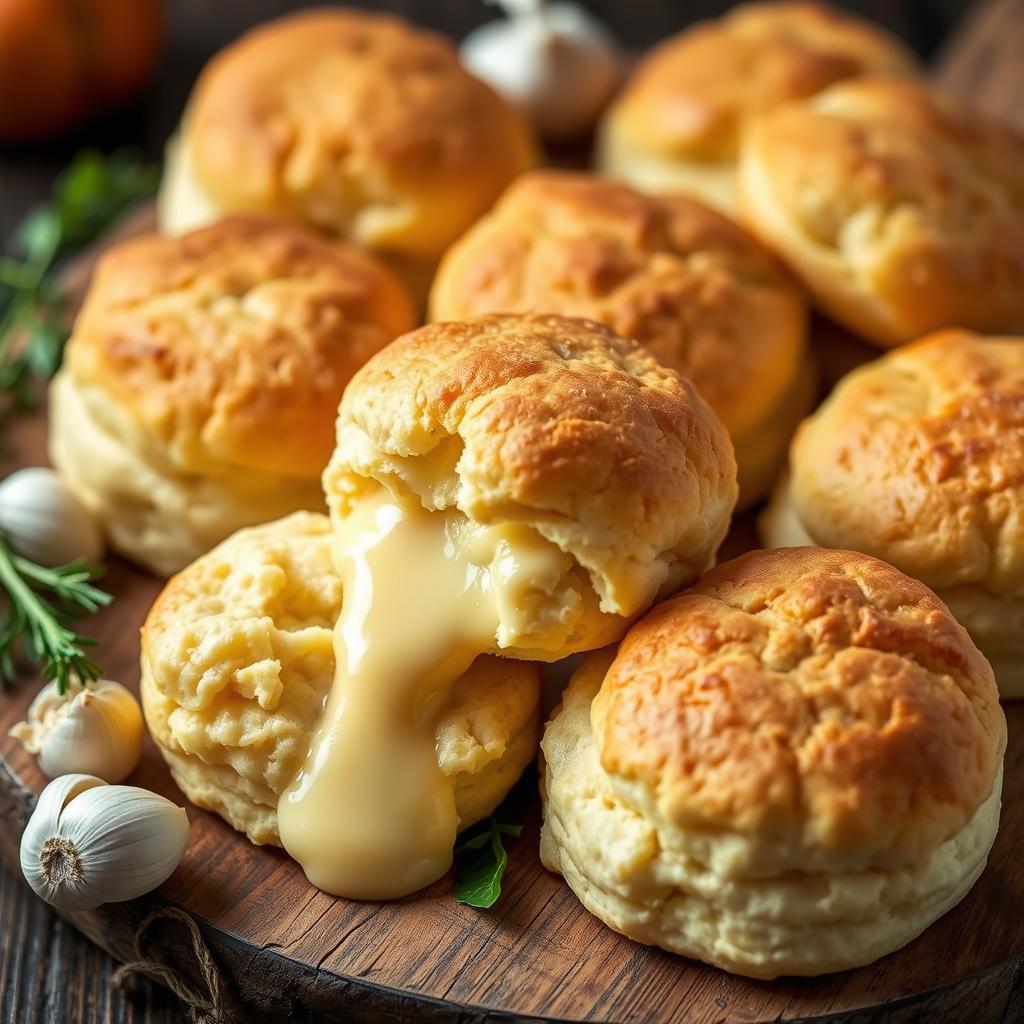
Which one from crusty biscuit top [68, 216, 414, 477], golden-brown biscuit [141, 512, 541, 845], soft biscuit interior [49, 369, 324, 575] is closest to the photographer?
golden-brown biscuit [141, 512, 541, 845]

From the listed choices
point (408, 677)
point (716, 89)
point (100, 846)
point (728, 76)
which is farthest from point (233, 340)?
point (728, 76)

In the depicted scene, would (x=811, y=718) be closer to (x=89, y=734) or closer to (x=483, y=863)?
(x=483, y=863)

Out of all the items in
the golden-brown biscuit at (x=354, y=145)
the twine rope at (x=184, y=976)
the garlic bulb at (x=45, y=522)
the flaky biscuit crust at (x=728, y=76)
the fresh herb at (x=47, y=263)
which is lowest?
the twine rope at (x=184, y=976)

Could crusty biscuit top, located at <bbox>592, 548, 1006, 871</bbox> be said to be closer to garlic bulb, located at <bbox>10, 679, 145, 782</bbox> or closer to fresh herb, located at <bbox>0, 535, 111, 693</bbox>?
garlic bulb, located at <bbox>10, 679, 145, 782</bbox>

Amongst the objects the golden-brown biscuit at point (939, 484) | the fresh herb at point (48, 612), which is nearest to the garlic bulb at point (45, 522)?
the fresh herb at point (48, 612)

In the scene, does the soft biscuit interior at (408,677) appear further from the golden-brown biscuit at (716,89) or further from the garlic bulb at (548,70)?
the garlic bulb at (548,70)

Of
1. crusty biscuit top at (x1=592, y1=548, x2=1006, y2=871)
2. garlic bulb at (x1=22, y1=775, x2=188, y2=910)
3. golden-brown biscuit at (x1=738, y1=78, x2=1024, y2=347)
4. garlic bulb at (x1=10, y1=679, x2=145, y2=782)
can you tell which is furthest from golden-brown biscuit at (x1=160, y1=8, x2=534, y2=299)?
garlic bulb at (x1=22, y1=775, x2=188, y2=910)
